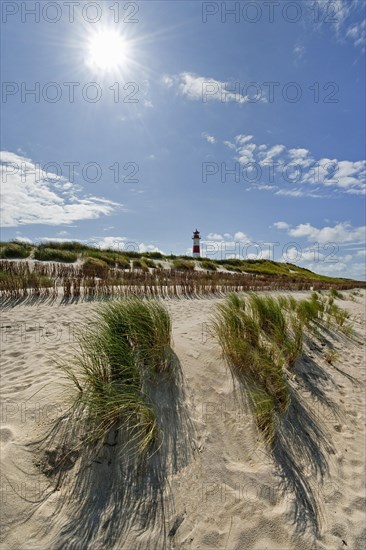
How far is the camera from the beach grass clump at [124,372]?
258 centimetres

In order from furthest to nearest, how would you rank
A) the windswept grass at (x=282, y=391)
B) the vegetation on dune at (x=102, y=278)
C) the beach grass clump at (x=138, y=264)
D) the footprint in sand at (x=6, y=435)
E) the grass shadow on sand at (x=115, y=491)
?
the beach grass clump at (x=138, y=264) → the vegetation on dune at (x=102, y=278) → the windswept grass at (x=282, y=391) → the footprint in sand at (x=6, y=435) → the grass shadow on sand at (x=115, y=491)

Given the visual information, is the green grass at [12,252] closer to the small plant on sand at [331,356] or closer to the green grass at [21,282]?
the green grass at [21,282]

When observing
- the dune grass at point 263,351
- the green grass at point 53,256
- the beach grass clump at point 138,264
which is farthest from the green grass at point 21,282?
the beach grass clump at point 138,264

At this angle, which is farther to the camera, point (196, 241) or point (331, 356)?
point (196, 241)

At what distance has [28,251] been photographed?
17781 mm

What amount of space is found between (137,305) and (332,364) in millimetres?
3849

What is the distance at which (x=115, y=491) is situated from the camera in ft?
7.33

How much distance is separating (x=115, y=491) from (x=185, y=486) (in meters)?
0.60

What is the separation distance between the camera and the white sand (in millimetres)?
2018

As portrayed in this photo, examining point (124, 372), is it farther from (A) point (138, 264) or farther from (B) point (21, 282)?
(A) point (138, 264)

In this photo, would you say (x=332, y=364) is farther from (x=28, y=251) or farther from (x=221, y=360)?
(x=28, y=251)

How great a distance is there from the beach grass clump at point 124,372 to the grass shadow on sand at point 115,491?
0.13 m

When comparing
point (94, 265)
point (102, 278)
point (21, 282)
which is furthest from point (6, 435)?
point (94, 265)

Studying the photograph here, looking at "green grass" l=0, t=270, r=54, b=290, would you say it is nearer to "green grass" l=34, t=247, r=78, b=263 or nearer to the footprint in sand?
the footprint in sand
